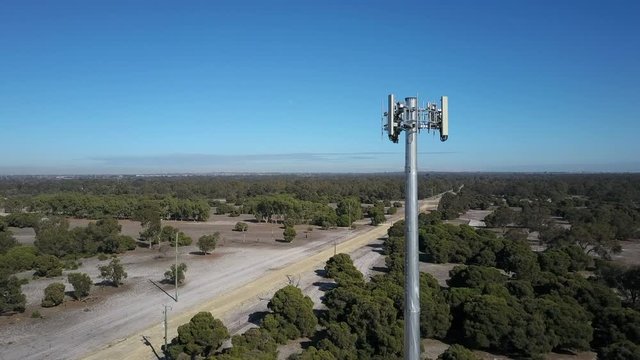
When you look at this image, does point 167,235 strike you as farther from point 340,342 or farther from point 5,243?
point 340,342

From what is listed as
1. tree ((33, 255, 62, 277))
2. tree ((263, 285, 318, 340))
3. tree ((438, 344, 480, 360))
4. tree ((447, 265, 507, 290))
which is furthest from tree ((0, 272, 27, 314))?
tree ((447, 265, 507, 290))

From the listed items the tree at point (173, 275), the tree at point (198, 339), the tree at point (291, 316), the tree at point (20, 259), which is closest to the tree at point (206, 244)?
the tree at point (173, 275)

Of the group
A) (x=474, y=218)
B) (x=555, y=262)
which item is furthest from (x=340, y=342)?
(x=474, y=218)

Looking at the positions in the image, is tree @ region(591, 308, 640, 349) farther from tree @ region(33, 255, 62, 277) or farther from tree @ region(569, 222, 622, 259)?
tree @ region(33, 255, 62, 277)

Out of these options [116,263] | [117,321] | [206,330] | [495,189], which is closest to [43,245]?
[116,263]

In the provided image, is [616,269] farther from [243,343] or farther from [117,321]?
[117,321]
